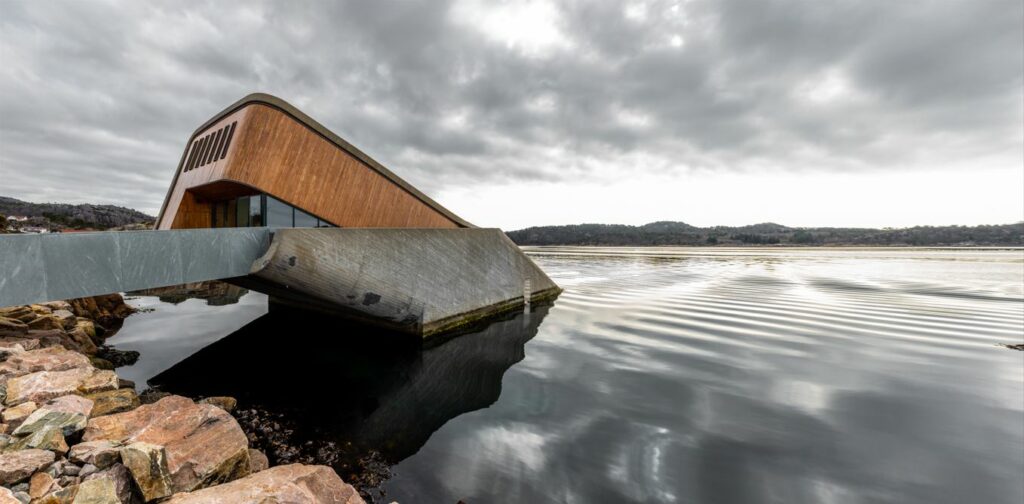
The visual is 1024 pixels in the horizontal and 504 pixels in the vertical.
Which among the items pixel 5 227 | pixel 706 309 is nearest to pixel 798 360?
pixel 706 309

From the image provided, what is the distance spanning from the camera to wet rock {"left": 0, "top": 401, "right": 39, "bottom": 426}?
15.6 ft

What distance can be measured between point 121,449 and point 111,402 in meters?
2.72

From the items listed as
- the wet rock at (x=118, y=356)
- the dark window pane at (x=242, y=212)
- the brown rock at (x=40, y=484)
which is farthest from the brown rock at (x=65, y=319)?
the brown rock at (x=40, y=484)

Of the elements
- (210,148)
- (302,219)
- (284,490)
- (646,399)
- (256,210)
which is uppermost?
(210,148)

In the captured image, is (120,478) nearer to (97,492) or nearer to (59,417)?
(97,492)

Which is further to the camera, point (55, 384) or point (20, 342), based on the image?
point (20, 342)

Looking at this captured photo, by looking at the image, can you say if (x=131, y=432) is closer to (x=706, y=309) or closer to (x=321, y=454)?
(x=321, y=454)

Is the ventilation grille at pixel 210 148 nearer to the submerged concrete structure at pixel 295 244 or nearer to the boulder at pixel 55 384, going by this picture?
the submerged concrete structure at pixel 295 244

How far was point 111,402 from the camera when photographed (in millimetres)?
6035

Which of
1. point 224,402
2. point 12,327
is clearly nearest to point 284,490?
point 224,402

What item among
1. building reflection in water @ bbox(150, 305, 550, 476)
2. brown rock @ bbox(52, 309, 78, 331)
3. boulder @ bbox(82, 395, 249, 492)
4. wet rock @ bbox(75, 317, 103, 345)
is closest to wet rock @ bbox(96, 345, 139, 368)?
wet rock @ bbox(75, 317, 103, 345)

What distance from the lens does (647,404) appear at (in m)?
8.52

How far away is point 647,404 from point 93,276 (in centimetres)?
1142

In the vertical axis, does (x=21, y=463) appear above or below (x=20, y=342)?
below
